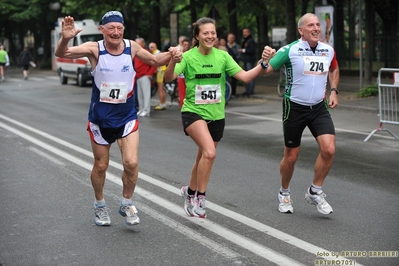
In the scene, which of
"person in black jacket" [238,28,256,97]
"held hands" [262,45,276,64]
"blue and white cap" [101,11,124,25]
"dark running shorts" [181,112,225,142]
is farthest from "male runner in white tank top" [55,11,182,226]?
"person in black jacket" [238,28,256,97]

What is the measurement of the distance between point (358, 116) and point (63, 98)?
11251mm

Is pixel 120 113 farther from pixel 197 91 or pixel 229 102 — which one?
pixel 229 102

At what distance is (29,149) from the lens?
13156mm

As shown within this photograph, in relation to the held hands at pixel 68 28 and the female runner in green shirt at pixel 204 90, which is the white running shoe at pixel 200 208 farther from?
→ the held hands at pixel 68 28

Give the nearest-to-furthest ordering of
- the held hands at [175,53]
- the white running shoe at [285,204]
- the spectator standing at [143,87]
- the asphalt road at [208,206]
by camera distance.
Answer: the asphalt road at [208,206] < the held hands at [175,53] < the white running shoe at [285,204] < the spectator standing at [143,87]

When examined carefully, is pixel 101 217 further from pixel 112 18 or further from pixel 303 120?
pixel 303 120

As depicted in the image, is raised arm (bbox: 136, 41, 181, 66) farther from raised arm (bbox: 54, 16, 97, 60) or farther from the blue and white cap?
raised arm (bbox: 54, 16, 97, 60)

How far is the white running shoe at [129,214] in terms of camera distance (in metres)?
7.36

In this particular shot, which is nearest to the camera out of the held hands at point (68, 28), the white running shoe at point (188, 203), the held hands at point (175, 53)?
the held hands at point (68, 28)

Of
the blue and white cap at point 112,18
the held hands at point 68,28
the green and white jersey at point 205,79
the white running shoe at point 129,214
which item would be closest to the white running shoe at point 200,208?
the white running shoe at point 129,214

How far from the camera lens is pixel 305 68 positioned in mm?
7812

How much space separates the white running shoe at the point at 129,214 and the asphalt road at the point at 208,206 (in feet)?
0.21

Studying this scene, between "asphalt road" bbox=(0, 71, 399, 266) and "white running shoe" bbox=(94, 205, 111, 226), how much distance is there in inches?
4.0

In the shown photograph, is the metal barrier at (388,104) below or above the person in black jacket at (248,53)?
below
